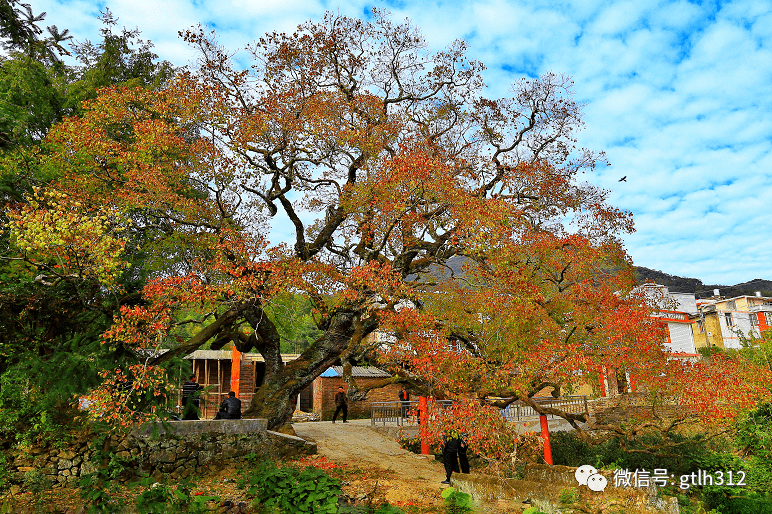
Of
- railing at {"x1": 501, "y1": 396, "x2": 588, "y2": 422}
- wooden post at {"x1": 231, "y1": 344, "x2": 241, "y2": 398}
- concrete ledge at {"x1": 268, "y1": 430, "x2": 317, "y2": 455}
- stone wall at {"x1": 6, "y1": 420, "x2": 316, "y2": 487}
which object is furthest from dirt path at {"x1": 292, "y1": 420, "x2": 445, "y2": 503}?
railing at {"x1": 501, "y1": 396, "x2": 588, "y2": 422}

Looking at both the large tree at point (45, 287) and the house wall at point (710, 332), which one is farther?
the house wall at point (710, 332)

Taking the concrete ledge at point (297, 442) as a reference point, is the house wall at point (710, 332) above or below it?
above

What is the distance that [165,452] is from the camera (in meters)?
9.91

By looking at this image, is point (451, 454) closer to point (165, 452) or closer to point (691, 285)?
point (165, 452)

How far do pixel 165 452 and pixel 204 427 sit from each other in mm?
908

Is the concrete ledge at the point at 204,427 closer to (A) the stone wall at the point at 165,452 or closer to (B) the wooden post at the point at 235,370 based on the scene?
(A) the stone wall at the point at 165,452

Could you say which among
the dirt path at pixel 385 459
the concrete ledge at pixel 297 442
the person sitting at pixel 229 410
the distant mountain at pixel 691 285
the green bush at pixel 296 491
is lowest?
the dirt path at pixel 385 459

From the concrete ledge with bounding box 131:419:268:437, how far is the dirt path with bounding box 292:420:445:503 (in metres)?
2.37

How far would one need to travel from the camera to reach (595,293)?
13.5m

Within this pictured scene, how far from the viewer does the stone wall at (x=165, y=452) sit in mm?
9016

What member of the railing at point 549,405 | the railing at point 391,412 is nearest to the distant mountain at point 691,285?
the railing at point 549,405

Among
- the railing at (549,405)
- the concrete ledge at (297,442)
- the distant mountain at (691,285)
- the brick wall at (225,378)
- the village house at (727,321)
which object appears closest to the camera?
the concrete ledge at (297,442)

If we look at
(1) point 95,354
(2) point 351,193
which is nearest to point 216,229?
(2) point 351,193

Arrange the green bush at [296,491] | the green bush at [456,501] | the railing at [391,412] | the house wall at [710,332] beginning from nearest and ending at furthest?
the green bush at [296,491]
the green bush at [456,501]
the railing at [391,412]
the house wall at [710,332]
